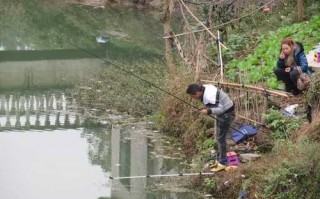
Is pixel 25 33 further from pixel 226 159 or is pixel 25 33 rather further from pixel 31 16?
pixel 226 159

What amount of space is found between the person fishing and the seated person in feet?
4.22

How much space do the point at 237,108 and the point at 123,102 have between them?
376 centimetres

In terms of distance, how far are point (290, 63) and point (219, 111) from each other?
1599 millimetres

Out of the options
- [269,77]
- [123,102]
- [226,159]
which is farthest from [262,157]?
[123,102]

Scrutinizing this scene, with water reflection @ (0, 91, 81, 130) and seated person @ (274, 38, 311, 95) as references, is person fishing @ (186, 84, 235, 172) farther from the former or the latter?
water reflection @ (0, 91, 81, 130)

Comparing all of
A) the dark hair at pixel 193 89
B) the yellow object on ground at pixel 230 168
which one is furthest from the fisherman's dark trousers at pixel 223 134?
the dark hair at pixel 193 89

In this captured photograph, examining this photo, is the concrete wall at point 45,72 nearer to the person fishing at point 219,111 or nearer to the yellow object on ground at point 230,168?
the person fishing at point 219,111

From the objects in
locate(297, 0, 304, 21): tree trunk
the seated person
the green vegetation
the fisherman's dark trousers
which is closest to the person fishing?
the fisherman's dark trousers

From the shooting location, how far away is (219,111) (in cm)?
951

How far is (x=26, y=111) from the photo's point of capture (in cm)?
1478

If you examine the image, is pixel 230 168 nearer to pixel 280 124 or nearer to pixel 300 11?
pixel 280 124

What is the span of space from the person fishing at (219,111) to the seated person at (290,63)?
4.22ft

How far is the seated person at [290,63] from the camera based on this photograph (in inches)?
406

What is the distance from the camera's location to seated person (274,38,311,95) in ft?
33.9
